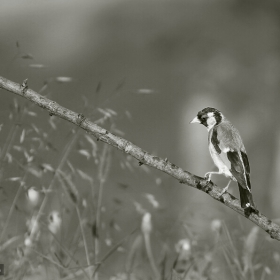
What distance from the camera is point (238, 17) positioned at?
6.28 m

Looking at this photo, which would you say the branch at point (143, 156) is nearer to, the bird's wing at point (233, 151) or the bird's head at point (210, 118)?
the bird's wing at point (233, 151)

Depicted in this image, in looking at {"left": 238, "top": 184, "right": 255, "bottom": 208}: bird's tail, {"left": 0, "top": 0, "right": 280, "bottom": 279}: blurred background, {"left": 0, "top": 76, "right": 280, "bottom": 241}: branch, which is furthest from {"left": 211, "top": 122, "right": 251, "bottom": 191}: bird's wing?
{"left": 0, "top": 0, "right": 280, "bottom": 279}: blurred background

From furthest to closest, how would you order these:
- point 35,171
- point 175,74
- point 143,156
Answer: point 175,74 → point 35,171 → point 143,156

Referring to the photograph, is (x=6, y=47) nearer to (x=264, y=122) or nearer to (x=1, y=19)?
(x=1, y=19)

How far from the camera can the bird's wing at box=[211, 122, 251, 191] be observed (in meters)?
2.54

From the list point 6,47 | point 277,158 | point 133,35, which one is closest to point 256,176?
point 277,158

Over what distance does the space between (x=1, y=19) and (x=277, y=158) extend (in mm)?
3931

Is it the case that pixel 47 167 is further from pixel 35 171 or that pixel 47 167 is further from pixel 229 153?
pixel 229 153

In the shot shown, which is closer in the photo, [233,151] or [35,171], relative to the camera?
[233,151]

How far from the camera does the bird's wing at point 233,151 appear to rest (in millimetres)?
2544

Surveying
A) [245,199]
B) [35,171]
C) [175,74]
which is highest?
[175,74]

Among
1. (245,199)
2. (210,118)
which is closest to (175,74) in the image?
(210,118)

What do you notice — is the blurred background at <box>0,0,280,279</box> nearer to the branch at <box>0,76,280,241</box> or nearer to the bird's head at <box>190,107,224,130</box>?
the bird's head at <box>190,107,224,130</box>

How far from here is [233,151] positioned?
8.77 ft
